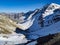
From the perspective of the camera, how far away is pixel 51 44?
1837 inches

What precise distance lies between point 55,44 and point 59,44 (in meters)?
2.00

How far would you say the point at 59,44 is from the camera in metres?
42.5

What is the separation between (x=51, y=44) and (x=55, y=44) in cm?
231

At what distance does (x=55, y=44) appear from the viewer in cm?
4444

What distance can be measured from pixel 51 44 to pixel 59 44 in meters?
4.30

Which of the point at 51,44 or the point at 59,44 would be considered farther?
the point at 51,44
